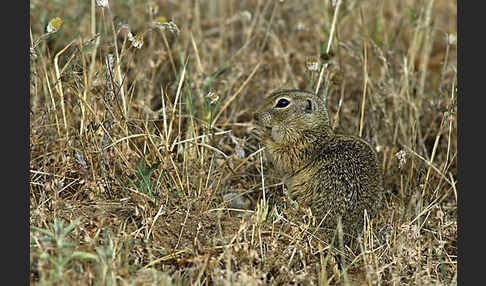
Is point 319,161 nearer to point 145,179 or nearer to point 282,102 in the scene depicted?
point 282,102

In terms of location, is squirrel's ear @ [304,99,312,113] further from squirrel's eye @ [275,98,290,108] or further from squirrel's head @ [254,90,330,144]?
squirrel's eye @ [275,98,290,108]

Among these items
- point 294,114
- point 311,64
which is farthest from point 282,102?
point 311,64

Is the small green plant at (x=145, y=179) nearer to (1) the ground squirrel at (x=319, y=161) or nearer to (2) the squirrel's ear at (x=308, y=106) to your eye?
(1) the ground squirrel at (x=319, y=161)

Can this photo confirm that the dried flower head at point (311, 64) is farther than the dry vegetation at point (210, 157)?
Yes

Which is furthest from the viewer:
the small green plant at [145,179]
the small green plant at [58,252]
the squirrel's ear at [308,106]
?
the squirrel's ear at [308,106]

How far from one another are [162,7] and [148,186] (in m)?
3.02

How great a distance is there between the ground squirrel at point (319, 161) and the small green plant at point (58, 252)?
1.61m

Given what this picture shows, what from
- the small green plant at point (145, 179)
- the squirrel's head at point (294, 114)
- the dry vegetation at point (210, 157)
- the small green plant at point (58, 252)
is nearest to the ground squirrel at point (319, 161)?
the squirrel's head at point (294, 114)

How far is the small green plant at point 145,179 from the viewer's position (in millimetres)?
3943

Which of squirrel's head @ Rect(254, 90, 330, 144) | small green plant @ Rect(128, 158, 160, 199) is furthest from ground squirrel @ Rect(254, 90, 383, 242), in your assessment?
small green plant @ Rect(128, 158, 160, 199)

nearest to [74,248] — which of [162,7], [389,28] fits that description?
[162,7]

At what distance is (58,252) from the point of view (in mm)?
3184

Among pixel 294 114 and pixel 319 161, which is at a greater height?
pixel 294 114

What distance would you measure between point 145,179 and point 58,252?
883mm
